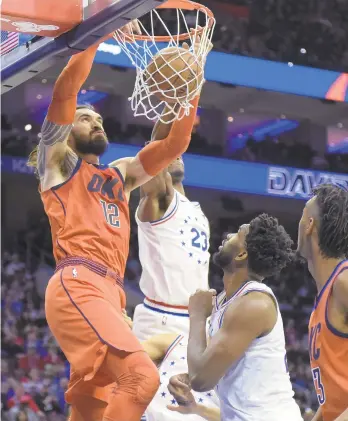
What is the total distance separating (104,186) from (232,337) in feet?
3.95

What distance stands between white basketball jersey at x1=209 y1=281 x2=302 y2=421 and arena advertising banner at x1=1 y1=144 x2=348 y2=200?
1083 cm

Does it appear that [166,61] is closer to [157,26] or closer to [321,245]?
[321,245]

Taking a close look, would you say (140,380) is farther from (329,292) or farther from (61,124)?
(61,124)

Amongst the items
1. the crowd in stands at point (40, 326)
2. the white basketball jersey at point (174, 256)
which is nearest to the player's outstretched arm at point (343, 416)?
the white basketball jersey at point (174, 256)

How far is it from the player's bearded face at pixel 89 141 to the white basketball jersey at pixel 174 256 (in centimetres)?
125

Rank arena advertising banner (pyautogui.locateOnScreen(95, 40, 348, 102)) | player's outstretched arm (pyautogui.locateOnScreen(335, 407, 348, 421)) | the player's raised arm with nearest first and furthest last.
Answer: player's outstretched arm (pyautogui.locateOnScreen(335, 407, 348, 421)), the player's raised arm, arena advertising banner (pyautogui.locateOnScreen(95, 40, 348, 102))

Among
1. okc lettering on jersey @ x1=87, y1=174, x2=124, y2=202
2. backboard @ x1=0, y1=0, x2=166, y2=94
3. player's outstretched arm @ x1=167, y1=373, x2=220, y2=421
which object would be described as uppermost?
backboard @ x1=0, y1=0, x2=166, y2=94

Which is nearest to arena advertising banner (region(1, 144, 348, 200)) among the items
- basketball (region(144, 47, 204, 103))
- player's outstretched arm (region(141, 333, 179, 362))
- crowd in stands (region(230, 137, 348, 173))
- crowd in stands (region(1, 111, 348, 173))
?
crowd in stands (region(1, 111, 348, 173))

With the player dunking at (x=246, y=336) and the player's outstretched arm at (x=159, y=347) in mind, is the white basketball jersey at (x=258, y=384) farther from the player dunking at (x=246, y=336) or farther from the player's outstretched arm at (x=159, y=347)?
the player's outstretched arm at (x=159, y=347)

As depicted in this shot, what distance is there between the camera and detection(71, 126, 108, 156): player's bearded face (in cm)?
446

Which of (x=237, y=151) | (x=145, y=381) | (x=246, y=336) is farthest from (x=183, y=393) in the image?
(x=237, y=151)

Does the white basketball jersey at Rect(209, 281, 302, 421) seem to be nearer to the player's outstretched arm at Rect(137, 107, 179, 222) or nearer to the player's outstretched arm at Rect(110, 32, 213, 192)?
the player's outstretched arm at Rect(110, 32, 213, 192)

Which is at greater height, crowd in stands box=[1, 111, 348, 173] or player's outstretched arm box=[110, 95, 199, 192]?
player's outstretched arm box=[110, 95, 199, 192]

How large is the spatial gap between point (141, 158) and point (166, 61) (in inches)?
20.2
